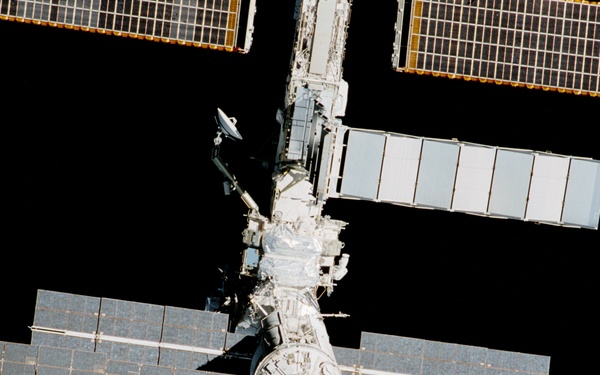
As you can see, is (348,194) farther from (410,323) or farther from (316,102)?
(410,323)

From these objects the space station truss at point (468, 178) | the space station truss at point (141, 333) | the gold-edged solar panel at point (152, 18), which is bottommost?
the space station truss at point (141, 333)

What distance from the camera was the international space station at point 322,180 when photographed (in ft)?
44.8

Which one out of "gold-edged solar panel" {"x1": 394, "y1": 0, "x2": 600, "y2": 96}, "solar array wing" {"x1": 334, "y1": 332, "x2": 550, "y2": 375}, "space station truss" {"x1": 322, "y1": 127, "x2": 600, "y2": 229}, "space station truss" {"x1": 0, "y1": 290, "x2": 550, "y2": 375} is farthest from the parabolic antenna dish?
"solar array wing" {"x1": 334, "y1": 332, "x2": 550, "y2": 375}

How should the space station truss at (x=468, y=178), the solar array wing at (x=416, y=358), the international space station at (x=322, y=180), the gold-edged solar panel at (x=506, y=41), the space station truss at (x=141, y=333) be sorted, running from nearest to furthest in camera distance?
the international space station at (x=322, y=180), the space station truss at (x=141, y=333), the solar array wing at (x=416, y=358), the space station truss at (x=468, y=178), the gold-edged solar panel at (x=506, y=41)

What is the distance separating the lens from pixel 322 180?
13.2m

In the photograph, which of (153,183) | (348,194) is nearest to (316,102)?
(348,194)

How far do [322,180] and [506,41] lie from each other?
386 cm

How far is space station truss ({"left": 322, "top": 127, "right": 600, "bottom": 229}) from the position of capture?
14.3 metres

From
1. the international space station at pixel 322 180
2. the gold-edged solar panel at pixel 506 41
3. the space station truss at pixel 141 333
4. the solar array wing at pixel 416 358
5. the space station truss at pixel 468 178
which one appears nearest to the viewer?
the international space station at pixel 322 180

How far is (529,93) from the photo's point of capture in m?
16.3

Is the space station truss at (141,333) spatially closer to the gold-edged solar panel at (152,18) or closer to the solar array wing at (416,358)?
the solar array wing at (416,358)

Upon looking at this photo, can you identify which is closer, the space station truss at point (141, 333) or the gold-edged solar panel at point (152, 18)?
the space station truss at point (141, 333)

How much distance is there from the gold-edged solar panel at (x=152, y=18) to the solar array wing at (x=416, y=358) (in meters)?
4.93

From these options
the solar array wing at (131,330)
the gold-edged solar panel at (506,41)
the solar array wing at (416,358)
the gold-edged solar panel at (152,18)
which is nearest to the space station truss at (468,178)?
the gold-edged solar panel at (506,41)
